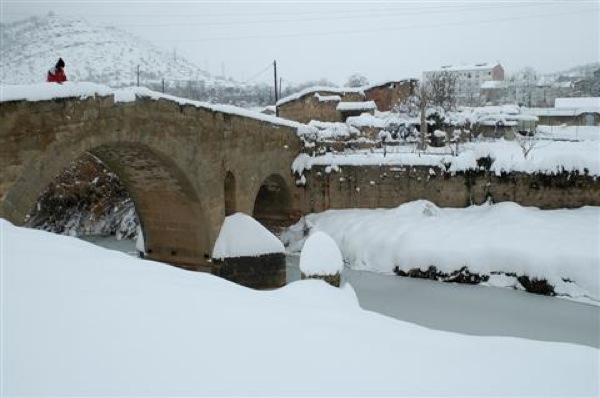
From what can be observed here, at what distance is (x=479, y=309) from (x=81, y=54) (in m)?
110

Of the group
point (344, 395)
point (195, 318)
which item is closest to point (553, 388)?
point (344, 395)

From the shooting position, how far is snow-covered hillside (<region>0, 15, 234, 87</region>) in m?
85.5

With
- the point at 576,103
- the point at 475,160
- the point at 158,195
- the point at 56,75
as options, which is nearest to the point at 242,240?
the point at 158,195

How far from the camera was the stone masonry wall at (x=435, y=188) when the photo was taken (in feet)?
61.4

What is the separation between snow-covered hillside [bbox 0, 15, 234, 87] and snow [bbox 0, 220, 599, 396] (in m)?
76.5

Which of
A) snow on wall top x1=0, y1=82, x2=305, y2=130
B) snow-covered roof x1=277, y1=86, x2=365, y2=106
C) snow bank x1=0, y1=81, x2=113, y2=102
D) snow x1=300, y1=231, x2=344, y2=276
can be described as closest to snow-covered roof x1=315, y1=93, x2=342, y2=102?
snow-covered roof x1=277, y1=86, x2=365, y2=106

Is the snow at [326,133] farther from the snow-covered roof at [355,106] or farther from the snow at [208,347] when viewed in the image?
the snow at [208,347]

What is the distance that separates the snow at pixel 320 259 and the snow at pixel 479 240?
750cm

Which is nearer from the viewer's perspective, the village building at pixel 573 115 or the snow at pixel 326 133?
the snow at pixel 326 133

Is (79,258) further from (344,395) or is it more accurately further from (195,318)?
(344,395)

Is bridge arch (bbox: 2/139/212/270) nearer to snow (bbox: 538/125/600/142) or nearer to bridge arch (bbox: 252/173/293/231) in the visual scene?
bridge arch (bbox: 252/173/293/231)

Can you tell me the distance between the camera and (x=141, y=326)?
3926mm

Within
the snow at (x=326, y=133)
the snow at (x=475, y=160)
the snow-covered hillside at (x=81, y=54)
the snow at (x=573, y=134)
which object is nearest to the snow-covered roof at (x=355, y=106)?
the snow at (x=326, y=133)

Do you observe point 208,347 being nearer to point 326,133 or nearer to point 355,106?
point 326,133
